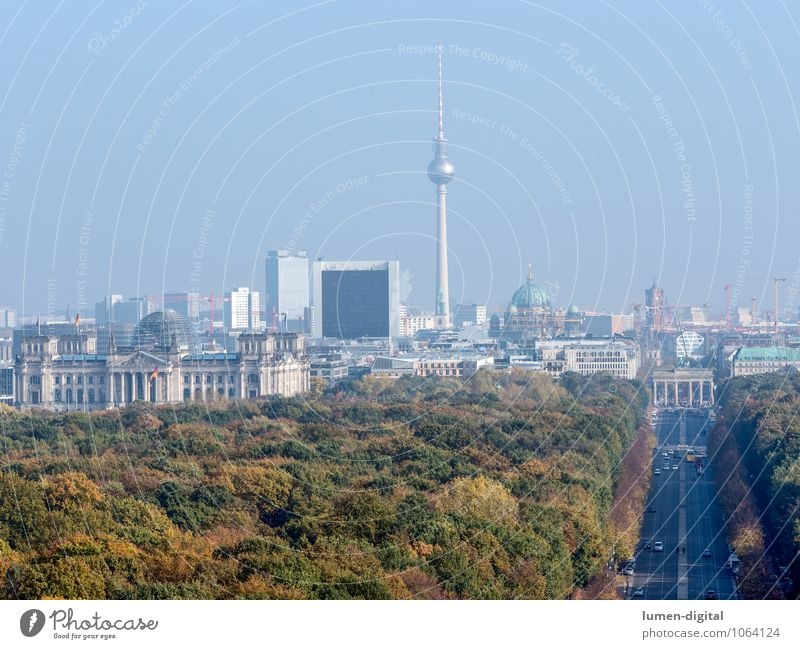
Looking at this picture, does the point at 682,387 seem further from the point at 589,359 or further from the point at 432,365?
the point at 432,365

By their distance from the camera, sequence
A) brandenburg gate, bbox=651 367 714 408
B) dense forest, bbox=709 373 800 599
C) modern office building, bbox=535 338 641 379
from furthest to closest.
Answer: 1. modern office building, bbox=535 338 641 379
2. brandenburg gate, bbox=651 367 714 408
3. dense forest, bbox=709 373 800 599

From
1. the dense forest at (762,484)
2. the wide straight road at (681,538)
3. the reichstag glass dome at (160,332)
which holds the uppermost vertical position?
the reichstag glass dome at (160,332)

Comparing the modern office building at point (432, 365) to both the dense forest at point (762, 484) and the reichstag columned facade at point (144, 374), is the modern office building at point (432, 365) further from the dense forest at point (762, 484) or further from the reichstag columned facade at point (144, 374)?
the dense forest at point (762, 484)

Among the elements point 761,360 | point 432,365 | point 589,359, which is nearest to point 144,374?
point 432,365

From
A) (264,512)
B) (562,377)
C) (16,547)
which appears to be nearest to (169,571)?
(16,547)

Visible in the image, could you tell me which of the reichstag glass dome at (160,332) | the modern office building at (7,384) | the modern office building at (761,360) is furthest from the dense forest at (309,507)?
the modern office building at (761,360)

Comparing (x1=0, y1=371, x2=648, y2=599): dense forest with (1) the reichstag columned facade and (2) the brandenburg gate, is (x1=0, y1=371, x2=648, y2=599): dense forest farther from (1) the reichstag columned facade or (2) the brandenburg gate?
(2) the brandenburg gate

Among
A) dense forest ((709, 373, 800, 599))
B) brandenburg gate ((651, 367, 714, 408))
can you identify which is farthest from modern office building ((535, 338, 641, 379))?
dense forest ((709, 373, 800, 599))

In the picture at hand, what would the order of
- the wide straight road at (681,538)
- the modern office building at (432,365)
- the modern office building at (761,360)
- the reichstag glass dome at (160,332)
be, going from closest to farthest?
the wide straight road at (681,538) < the reichstag glass dome at (160,332) < the modern office building at (432,365) < the modern office building at (761,360)
